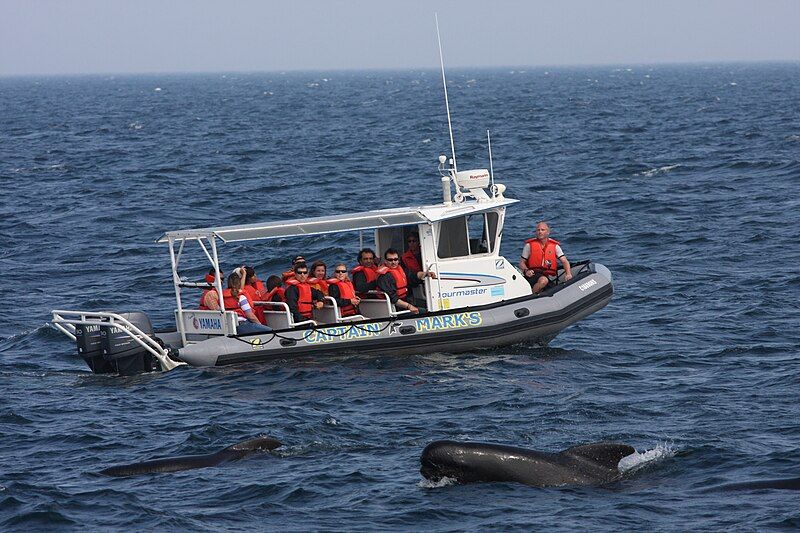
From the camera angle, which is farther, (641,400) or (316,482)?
(641,400)

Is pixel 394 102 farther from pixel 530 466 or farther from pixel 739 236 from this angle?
pixel 530 466

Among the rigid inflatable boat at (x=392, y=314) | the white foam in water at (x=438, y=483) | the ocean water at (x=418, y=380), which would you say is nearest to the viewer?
the ocean water at (x=418, y=380)

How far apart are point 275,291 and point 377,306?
184 cm

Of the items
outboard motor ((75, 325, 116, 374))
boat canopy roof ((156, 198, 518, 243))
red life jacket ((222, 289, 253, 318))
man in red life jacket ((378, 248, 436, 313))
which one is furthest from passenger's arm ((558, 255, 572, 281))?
outboard motor ((75, 325, 116, 374))

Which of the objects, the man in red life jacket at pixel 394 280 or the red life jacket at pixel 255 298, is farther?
the red life jacket at pixel 255 298

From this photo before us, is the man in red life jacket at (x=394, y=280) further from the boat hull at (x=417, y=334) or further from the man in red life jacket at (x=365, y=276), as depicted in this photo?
the boat hull at (x=417, y=334)

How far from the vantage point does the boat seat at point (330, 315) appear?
2128cm

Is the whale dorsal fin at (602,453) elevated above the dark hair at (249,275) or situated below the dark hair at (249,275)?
below

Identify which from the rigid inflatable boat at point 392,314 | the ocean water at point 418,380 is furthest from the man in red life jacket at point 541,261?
the ocean water at point 418,380

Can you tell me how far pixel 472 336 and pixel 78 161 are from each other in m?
40.3

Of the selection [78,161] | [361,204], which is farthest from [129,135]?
[361,204]

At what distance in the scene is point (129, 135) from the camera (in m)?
75.2

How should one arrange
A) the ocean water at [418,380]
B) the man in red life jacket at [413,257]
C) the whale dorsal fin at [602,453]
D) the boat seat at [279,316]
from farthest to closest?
the man in red life jacket at [413,257] → the boat seat at [279,316] → the whale dorsal fin at [602,453] → the ocean water at [418,380]

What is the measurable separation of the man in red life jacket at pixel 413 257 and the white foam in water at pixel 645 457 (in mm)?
7178
